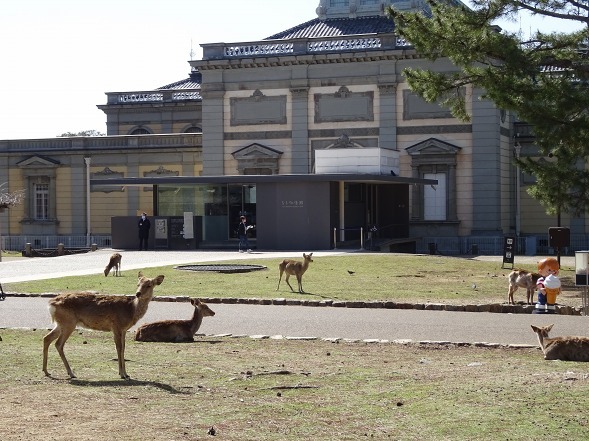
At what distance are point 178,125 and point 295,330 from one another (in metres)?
54.5

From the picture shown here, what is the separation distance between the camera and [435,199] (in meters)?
52.0

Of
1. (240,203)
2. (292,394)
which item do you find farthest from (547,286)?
(240,203)

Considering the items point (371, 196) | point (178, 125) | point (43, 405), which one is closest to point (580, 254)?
point (43, 405)

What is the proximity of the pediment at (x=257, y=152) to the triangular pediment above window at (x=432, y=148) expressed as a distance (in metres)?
6.71

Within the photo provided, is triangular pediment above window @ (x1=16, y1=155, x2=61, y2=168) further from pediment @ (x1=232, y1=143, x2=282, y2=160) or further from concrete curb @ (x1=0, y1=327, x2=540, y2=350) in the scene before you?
concrete curb @ (x1=0, y1=327, x2=540, y2=350)

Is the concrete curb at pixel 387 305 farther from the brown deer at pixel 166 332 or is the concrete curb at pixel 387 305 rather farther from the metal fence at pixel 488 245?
the metal fence at pixel 488 245

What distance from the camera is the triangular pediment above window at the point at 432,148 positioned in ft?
168

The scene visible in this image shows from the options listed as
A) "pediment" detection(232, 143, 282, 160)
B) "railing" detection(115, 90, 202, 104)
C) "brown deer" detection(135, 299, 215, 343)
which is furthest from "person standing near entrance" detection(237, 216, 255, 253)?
"railing" detection(115, 90, 202, 104)

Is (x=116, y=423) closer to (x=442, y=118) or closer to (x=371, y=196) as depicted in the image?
(x=371, y=196)

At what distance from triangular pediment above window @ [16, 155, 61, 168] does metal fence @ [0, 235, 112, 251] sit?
13.8 ft

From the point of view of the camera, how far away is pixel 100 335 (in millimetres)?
16875

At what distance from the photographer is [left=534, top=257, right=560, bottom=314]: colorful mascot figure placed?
19719mm

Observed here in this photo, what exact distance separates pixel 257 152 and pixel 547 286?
115ft

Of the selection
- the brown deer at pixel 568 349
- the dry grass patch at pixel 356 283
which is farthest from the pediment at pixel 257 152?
the brown deer at pixel 568 349
